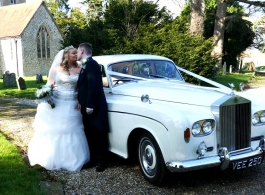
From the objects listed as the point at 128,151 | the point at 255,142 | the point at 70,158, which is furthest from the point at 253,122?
the point at 70,158

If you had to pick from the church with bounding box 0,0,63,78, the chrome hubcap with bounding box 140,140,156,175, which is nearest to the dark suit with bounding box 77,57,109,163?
the chrome hubcap with bounding box 140,140,156,175

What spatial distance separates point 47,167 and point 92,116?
1.15m

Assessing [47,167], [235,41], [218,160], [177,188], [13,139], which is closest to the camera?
[218,160]

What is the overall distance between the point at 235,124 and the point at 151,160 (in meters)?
1.27

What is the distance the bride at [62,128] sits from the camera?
5215 millimetres

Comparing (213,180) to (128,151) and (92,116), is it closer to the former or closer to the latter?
(128,151)

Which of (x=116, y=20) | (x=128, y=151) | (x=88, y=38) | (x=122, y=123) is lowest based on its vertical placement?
Answer: (x=128, y=151)

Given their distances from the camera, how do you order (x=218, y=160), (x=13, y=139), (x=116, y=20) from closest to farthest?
1. (x=218, y=160)
2. (x=13, y=139)
3. (x=116, y=20)

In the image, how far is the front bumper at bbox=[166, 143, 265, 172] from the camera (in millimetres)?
3846

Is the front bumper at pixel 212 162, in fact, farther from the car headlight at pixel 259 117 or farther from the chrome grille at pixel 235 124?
the car headlight at pixel 259 117

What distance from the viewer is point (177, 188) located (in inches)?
172

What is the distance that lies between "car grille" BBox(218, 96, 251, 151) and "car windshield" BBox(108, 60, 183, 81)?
6.24ft

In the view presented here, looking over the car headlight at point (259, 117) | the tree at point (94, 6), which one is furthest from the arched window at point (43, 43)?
the car headlight at point (259, 117)

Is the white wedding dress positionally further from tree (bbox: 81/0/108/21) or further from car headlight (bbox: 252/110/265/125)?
tree (bbox: 81/0/108/21)
